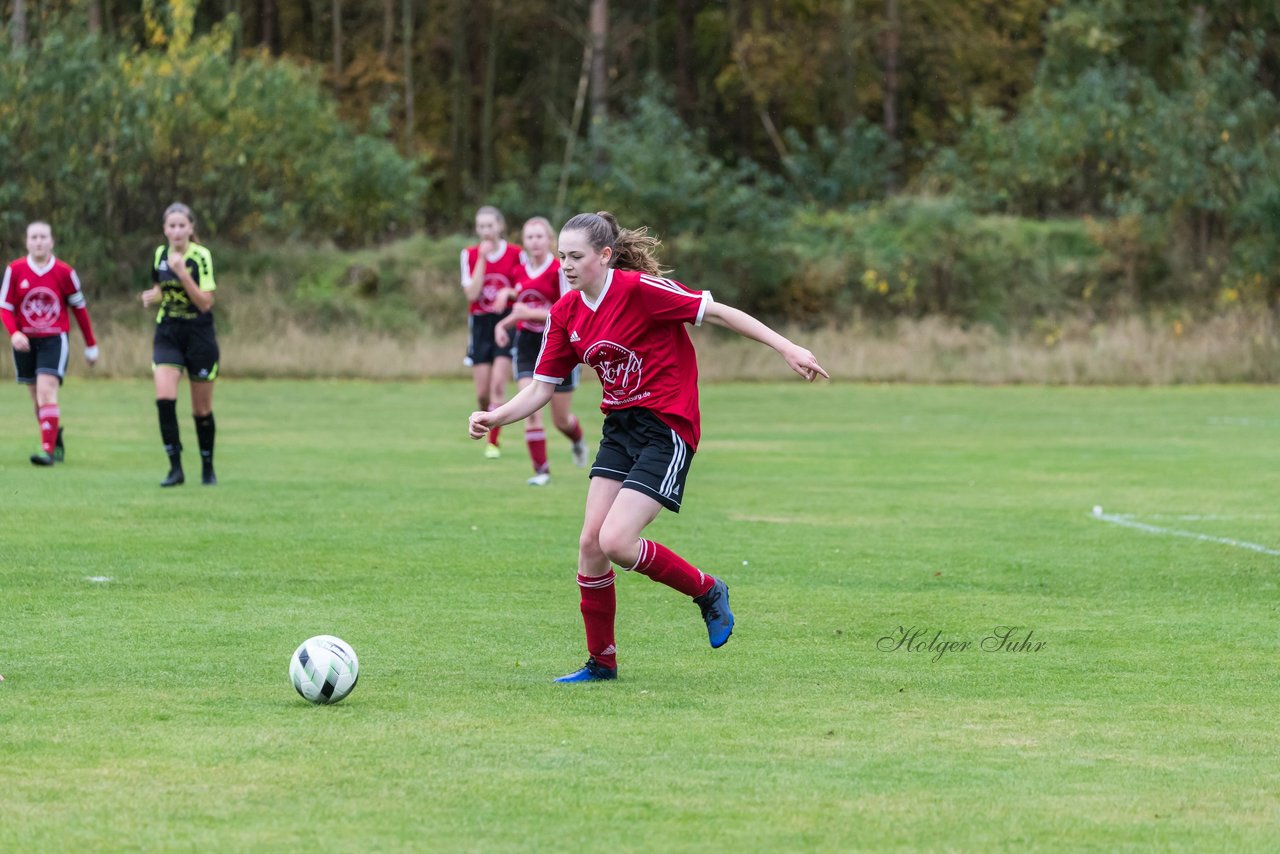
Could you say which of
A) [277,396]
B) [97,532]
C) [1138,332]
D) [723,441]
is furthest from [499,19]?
[97,532]

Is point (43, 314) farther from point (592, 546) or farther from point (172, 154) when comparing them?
point (172, 154)

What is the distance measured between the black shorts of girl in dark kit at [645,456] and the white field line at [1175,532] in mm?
5479

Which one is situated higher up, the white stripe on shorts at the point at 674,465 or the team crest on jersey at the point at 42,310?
the white stripe on shorts at the point at 674,465

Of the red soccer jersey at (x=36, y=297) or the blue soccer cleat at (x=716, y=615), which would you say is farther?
the red soccer jersey at (x=36, y=297)

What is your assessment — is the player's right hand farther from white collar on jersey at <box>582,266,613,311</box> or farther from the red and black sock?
the red and black sock

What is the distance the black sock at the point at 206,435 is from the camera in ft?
47.6

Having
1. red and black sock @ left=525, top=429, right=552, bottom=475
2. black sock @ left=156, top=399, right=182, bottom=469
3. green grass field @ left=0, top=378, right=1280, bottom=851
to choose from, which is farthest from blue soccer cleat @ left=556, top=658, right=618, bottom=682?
red and black sock @ left=525, top=429, right=552, bottom=475

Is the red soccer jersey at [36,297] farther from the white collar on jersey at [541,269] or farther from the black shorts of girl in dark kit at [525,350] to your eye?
the white collar on jersey at [541,269]

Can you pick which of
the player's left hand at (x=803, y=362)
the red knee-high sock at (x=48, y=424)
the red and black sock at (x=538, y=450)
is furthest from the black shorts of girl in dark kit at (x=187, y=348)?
the player's left hand at (x=803, y=362)

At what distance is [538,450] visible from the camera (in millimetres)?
15500

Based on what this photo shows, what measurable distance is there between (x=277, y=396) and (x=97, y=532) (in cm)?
1650

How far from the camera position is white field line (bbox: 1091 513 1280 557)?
38.4 feet

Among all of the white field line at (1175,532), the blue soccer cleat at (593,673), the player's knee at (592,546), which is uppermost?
the player's knee at (592,546)

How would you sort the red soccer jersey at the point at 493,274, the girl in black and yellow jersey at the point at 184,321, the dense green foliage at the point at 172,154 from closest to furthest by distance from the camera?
the girl in black and yellow jersey at the point at 184,321
the red soccer jersey at the point at 493,274
the dense green foliage at the point at 172,154
